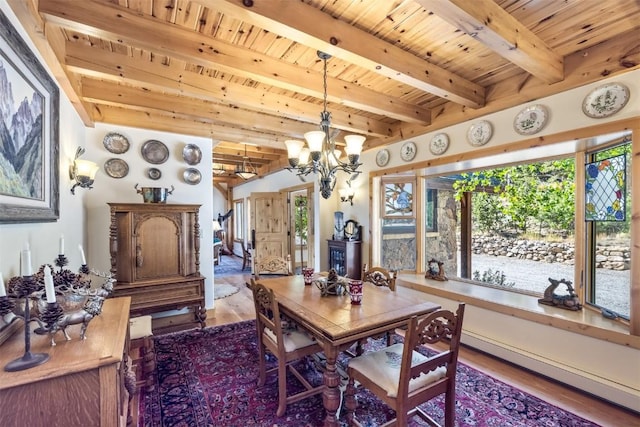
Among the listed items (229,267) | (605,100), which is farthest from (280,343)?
(229,267)

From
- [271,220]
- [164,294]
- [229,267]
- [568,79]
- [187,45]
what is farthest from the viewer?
A: [229,267]

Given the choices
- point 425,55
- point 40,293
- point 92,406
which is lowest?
point 92,406

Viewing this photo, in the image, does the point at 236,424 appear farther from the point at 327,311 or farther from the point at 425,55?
the point at 425,55

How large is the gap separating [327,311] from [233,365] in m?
1.29

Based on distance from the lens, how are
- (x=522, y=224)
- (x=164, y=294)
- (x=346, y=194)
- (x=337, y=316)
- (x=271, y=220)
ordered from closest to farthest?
(x=337, y=316)
(x=522, y=224)
(x=164, y=294)
(x=346, y=194)
(x=271, y=220)

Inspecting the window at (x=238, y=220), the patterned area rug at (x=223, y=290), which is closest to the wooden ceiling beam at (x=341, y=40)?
the patterned area rug at (x=223, y=290)

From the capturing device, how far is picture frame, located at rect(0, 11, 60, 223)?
1.27m

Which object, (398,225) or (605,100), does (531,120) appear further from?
(398,225)

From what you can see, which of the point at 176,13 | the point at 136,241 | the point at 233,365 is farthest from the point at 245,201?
the point at 176,13

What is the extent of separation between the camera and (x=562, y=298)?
253 centimetres

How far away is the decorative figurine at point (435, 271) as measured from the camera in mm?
3585

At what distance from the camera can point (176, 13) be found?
182cm

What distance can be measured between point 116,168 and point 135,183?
0.25 metres

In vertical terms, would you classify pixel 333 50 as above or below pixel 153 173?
above
